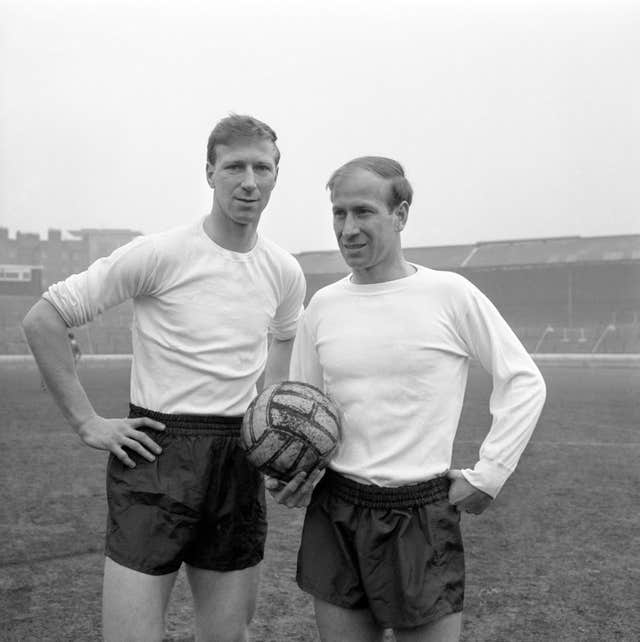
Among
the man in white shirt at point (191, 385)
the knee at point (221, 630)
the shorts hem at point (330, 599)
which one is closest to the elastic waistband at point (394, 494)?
the shorts hem at point (330, 599)

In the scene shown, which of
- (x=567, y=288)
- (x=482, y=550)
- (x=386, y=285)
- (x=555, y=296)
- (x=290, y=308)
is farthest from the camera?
(x=555, y=296)

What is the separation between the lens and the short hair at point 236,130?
329 centimetres

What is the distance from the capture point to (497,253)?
48.4 metres

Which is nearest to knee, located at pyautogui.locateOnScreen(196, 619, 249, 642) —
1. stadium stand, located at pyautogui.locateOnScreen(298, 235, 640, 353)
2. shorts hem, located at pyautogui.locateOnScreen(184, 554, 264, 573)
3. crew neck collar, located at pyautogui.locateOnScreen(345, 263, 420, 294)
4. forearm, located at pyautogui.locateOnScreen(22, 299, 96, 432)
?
shorts hem, located at pyautogui.locateOnScreen(184, 554, 264, 573)

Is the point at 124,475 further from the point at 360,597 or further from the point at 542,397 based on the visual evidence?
the point at 542,397

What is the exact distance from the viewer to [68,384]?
10.8 feet

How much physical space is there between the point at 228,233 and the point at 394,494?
3.96ft

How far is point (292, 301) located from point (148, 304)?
24.9 inches

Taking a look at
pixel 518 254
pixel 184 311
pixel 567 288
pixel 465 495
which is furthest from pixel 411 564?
pixel 518 254

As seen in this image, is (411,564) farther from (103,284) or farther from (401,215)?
(103,284)

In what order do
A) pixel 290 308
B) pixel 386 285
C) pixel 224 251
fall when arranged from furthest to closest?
1. pixel 290 308
2. pixel 224 251
3. pixel 386 285

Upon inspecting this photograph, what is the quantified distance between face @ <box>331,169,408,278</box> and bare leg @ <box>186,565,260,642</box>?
132 centimetres

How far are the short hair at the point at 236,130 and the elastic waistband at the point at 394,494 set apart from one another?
1337 mm

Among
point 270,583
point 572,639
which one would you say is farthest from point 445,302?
point 270,583
